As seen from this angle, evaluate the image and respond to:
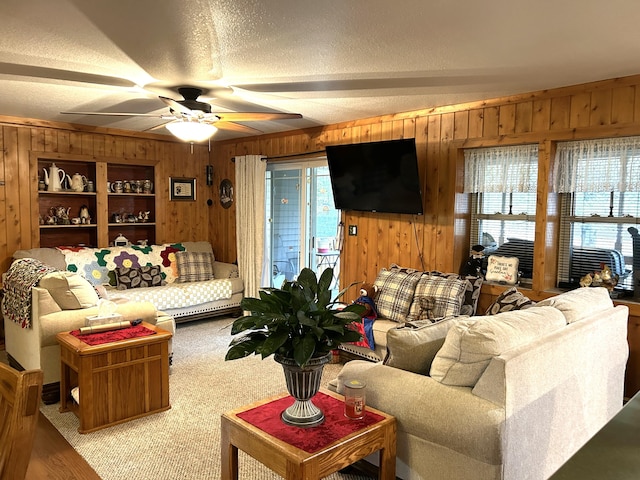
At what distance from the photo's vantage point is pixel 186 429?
3381mm

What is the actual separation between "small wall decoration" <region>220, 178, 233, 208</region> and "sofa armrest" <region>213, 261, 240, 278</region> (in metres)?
0.87

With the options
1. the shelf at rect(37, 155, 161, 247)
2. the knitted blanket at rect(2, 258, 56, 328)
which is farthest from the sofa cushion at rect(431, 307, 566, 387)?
the shelf at rect(37, 155, 161, 247)

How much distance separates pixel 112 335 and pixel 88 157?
3309mm

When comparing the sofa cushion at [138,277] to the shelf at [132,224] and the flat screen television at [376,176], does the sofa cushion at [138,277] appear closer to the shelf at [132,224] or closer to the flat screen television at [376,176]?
the shelf at [132,224]

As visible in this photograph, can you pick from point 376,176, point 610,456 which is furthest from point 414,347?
point 376,176

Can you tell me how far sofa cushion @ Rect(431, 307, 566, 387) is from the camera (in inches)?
88.6

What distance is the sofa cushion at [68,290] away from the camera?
3.78 meters

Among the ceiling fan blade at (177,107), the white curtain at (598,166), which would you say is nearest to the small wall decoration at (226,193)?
the ceiling fan blade at (177,107)

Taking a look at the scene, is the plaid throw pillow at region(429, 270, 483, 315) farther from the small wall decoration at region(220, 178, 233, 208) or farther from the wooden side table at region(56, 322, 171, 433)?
the small wall decoration at region(220, 178, 233, 208)

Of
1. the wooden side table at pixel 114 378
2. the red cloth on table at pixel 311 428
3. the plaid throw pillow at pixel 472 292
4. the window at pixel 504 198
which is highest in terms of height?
the window at pixel 504 198

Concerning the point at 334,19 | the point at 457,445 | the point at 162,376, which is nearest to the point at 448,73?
the point at 334,19

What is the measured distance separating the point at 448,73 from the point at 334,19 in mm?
1275

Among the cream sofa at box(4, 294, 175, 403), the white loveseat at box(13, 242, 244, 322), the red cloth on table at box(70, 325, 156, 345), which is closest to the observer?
the red cloth on table at box(70, 325, 156, 345)

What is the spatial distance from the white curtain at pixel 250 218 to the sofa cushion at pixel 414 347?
3.90m
